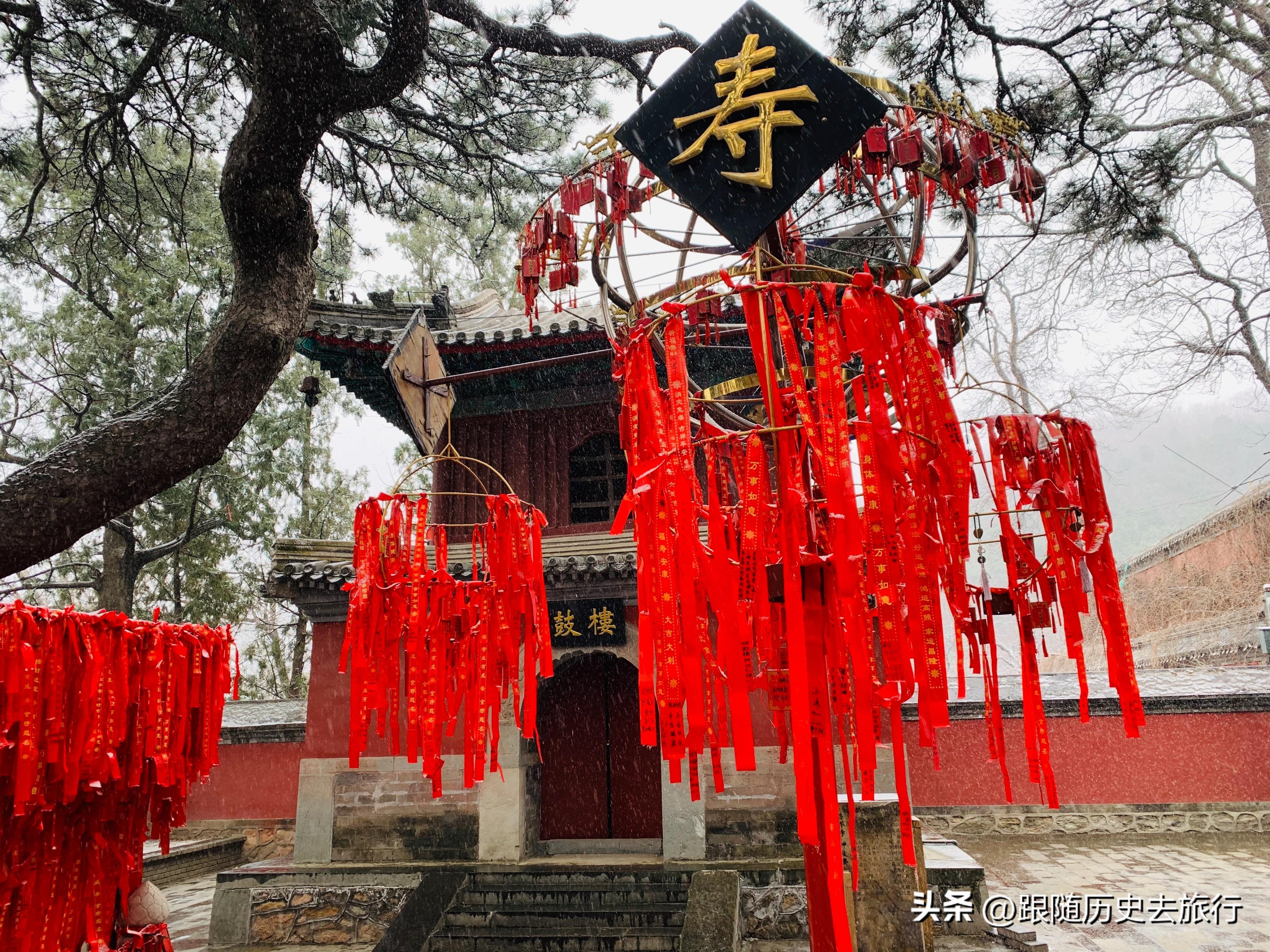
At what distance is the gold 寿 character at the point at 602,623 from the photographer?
881 cm

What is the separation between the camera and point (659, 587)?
2.28 meters

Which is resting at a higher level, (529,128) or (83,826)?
(529,128)

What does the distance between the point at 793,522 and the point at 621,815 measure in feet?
27.8

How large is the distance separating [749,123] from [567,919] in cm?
746

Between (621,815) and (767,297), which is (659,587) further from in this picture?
(621,815)

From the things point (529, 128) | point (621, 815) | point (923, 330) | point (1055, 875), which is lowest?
point (1055, 875)

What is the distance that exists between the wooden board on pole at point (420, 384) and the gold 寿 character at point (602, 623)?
267cm

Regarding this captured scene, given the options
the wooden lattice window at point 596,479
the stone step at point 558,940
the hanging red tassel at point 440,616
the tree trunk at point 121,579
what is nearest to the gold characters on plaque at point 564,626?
the wooden lattice window at point 596,479

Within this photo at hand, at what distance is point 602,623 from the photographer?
29.0 ft

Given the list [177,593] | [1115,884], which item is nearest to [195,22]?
[1115,884]

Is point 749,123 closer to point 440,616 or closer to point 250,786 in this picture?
point 440,616

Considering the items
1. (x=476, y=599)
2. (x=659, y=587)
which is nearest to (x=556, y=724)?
(x=476, y=599)

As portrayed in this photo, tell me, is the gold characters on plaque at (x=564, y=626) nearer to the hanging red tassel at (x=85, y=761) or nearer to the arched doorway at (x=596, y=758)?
the arched doorway at (x=596, y=758)

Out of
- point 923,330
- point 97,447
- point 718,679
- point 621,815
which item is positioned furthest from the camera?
point 621,815
